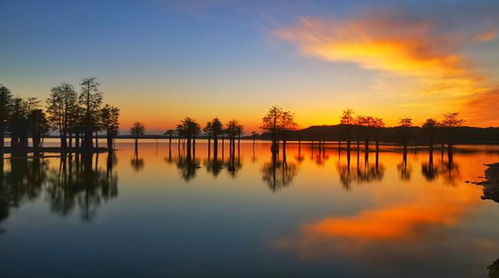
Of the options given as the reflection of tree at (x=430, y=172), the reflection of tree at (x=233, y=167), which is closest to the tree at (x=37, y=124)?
the reflection of tree at (x=233, y=167)

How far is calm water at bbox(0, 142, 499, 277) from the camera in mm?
11086

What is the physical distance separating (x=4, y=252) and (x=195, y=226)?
23.1 feet

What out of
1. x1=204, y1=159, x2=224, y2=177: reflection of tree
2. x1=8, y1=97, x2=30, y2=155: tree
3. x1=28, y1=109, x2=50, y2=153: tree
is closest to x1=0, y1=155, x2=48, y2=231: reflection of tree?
x1=204, y1=159, x2=224, y2=177: reflection of tree

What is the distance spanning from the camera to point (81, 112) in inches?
2680

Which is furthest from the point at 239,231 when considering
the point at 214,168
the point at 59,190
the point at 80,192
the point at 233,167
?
the point at 233,167

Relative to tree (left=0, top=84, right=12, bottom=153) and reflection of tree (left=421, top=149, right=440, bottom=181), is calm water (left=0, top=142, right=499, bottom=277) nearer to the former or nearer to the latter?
reflection of tree (left=421, top=149, right=440, bottom=181)

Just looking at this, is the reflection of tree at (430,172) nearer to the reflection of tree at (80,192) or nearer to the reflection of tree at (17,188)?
the reflection of tree at (80,192)

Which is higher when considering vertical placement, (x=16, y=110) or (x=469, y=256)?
(x=16, y=110)

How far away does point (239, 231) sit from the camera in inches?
611

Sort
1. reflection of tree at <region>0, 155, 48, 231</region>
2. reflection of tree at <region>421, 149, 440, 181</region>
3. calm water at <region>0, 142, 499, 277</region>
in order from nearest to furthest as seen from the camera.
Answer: calm water at <region>0, 142, 499, 277</region>, reflection of tree at <region>0, 155, 48, 231</region>, reflection of tree at <region>421, 149, 440, 181</region>

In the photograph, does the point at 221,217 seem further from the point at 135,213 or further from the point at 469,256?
the point at 469,256

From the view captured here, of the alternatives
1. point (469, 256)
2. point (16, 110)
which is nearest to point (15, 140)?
point (16, 110)

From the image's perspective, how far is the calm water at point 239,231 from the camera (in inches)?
436

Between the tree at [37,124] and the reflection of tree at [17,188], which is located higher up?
the tree at [37,124]
